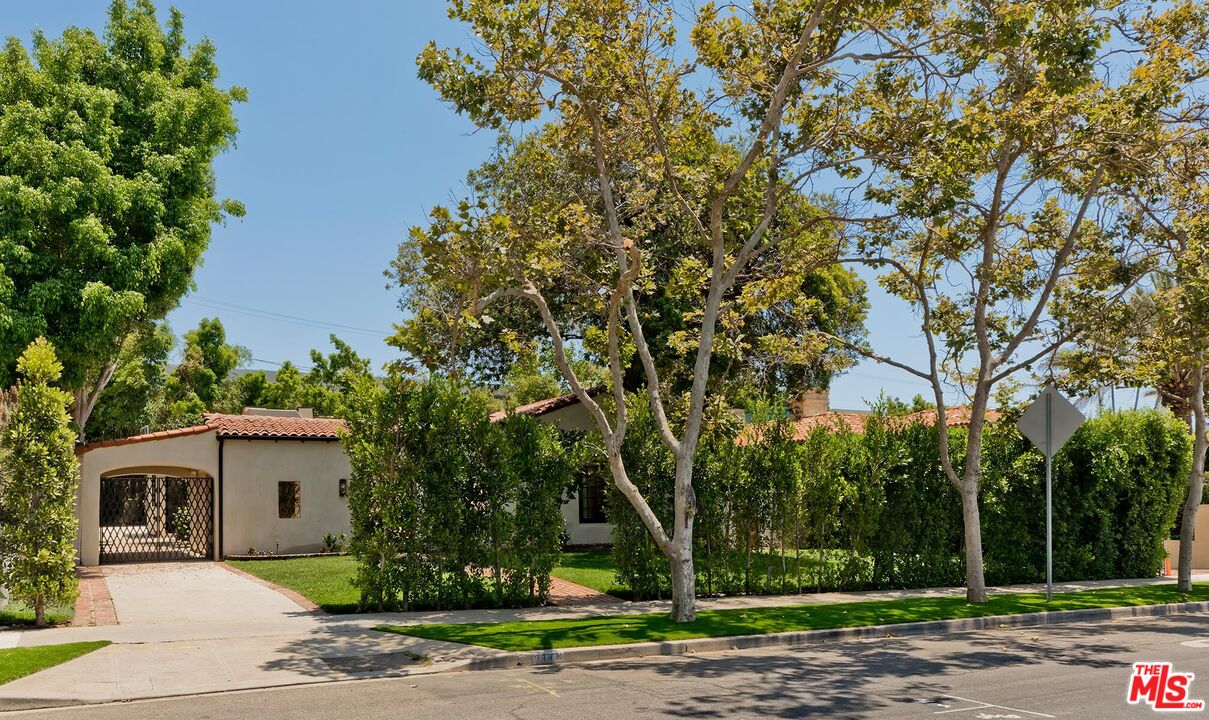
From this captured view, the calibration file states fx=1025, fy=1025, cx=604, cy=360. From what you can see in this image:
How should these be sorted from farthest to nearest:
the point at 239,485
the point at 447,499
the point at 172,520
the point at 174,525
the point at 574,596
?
the point at 172,520 < the point at 174,525 < the point at 239,485 < the point at 574,596 < the point at 447,499

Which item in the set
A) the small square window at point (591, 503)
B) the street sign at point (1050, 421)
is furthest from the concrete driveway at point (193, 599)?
the street sign at point (1050, 421)

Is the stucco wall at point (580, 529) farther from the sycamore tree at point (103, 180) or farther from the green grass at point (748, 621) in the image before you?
the green grass at point (748, 621)

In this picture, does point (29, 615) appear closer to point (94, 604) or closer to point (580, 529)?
point (94, 604)

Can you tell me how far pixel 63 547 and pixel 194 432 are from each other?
476 inches

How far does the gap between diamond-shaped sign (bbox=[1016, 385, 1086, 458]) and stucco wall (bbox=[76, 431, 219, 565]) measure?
751 inches

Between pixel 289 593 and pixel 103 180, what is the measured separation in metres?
10.2

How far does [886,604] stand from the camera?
16609 millimetres

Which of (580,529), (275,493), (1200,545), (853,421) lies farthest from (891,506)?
(275,493)

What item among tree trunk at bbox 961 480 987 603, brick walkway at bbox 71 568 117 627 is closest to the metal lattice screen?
brick walkway at bbox 71 568 117 627

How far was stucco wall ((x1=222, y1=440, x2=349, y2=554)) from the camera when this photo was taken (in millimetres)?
25938

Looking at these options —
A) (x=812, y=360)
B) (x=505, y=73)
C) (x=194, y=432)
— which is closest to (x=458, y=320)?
(x=505, y=73)

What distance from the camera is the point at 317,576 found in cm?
2077

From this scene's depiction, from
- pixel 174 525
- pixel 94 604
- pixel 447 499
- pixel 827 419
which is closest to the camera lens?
pixel 447 499

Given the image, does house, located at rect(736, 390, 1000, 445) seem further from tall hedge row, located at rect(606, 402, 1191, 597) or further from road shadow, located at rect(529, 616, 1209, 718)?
road shadow, located at rect(529, 616, 1209, 718)
